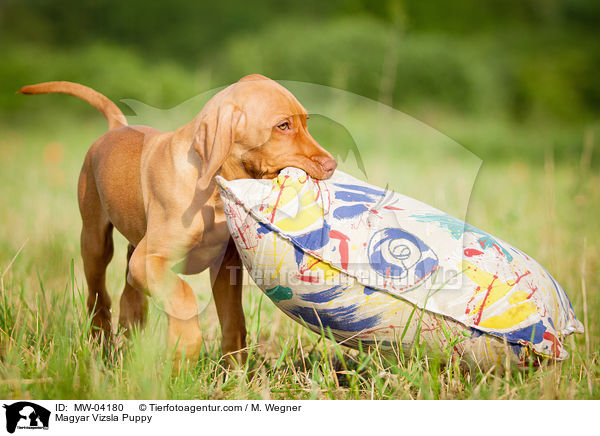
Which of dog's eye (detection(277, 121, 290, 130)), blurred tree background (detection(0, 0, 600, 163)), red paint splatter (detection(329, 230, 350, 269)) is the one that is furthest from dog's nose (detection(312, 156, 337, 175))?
blurred tree background (detection(0, 0, 600, 163))

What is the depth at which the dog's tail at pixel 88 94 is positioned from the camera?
7.93 ft

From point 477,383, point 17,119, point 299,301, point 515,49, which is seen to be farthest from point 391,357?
point 515,49

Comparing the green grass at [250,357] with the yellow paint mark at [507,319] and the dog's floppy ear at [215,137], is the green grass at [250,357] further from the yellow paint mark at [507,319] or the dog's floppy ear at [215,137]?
the dog's floppy ear at [215,137]

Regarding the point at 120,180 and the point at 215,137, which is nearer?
the point at 215,137

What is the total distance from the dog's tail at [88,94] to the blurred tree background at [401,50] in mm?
4830

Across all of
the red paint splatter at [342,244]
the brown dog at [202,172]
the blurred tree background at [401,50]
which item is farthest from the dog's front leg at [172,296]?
the blurred tree background at [401,50]

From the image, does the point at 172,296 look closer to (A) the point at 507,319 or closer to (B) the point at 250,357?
(B) the point at 250,357

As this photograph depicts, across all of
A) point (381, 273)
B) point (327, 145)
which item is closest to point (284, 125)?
point (327, 145)
